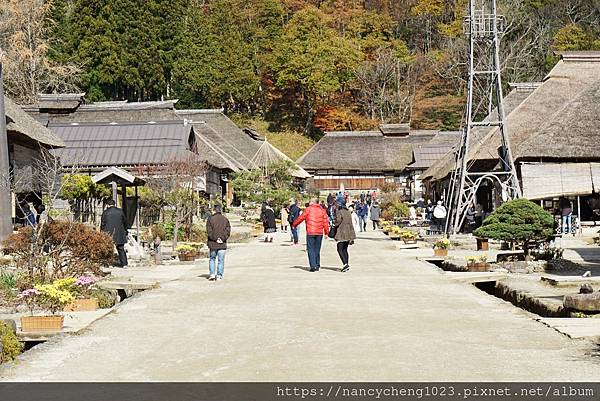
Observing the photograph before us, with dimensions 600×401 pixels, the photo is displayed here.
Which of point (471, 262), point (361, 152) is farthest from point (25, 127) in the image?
point (361, 152)

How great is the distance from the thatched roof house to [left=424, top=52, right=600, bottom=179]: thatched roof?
69.6 feet

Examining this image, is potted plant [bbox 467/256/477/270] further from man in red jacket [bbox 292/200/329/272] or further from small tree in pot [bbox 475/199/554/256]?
man in red jacket [bbox 292/200/329/272]

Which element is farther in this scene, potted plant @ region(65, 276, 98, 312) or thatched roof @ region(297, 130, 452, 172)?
thatched roof @ region(297, 130, 452, 172)

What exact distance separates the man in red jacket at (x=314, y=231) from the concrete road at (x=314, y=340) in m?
2.78

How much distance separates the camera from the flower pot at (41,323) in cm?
1019

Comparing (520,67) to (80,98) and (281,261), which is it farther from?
(281,261)

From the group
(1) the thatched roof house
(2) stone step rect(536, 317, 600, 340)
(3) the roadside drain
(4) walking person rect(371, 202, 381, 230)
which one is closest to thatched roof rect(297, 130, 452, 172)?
(1) the thatched roof house

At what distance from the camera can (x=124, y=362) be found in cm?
810

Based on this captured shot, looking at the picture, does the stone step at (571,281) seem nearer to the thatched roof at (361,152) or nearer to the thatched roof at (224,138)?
the thatched roof at (224,138)

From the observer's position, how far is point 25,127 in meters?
28.7

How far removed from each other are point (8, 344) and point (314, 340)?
327 cm

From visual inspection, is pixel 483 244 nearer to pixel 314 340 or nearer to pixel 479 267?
pixel 479 267

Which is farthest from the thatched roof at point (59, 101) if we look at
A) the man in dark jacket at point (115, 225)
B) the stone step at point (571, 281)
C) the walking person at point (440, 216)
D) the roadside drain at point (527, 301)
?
the stone step at point (571, 281)

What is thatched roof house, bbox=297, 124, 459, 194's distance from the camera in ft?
211
